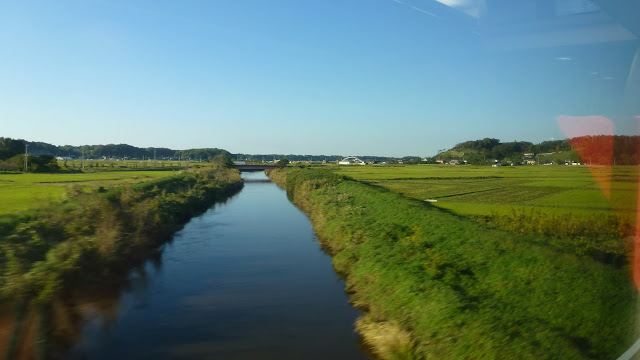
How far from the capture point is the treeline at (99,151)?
56.8m

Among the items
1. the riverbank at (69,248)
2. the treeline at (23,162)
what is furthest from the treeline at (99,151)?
the riverbank at (69,248)

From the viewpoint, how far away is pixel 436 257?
9820mm

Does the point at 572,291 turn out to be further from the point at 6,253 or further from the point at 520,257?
the point at 6,253

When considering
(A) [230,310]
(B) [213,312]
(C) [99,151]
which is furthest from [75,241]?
(C) [99,151]

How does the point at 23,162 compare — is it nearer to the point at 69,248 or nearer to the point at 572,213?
the point at 69,248

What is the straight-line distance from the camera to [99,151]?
412 feet

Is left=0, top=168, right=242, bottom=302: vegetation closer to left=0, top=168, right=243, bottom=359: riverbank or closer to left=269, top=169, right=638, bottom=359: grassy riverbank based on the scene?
left=0, top=168, right=243, bottom=359: riverbank

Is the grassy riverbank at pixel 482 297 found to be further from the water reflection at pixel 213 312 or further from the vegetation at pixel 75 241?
the vegetation at pixel 75 241

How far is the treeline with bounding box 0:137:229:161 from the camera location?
56.8 m

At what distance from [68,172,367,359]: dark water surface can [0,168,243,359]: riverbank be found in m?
0.74

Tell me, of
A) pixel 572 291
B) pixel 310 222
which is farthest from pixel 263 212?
pixel 572 291

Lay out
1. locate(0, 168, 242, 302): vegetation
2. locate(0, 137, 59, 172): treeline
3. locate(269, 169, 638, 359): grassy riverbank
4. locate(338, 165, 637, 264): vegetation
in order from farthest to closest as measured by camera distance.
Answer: locate(0, 137, 59, 172): treeline < locate(338, 165, 637, 264): vegetation < locate(0, 168, 242, 302): vegetation < locate(269, 169, 638, 359): grassy riverbank

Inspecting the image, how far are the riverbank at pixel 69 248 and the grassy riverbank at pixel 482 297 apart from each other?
5.57 m

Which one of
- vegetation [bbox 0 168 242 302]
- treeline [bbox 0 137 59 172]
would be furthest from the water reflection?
treeline [bbox 0 137 59 172]
